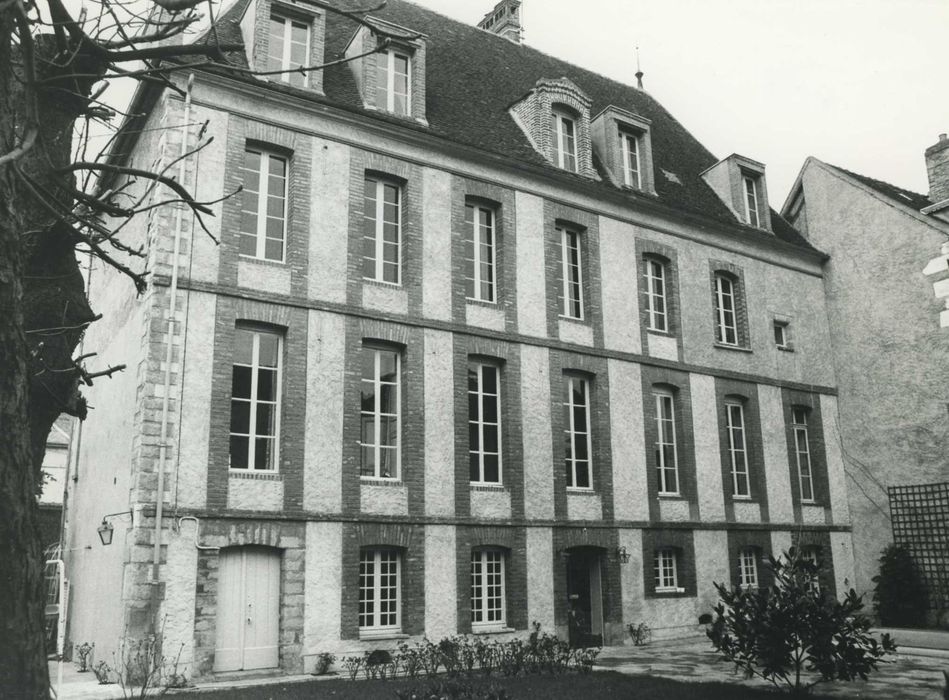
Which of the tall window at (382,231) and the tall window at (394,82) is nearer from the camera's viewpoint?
the tall window at (382,231)

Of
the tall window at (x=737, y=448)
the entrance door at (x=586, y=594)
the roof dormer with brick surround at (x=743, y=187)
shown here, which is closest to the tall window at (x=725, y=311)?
the tall window at (x=737, y=448)

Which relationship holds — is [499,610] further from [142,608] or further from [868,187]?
[868,187]

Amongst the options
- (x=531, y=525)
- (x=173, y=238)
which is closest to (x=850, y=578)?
(x=531, y=525)

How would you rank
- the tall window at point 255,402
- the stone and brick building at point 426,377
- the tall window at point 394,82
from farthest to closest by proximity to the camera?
the tall window at point 394,82, the tall window at point 255,402, the stone and brick building at point 426,377

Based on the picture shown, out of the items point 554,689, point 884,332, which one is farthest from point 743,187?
point 554,689

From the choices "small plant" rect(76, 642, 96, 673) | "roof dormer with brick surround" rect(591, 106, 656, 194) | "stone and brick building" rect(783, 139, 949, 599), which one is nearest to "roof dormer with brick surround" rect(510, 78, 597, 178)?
"roof dormer with brick surround" rect(591, 106, 656, 194)

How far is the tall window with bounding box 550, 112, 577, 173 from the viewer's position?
18172 millimetres

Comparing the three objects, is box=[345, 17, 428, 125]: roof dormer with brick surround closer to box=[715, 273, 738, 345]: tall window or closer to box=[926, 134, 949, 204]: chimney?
box=[715, 273, 738, 345]: tall window

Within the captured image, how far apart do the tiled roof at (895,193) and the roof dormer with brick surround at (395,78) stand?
11.5m

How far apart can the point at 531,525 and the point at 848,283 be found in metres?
11.2

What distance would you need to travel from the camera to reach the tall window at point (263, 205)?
45.7 feet

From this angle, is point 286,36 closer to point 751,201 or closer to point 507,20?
point 507,20

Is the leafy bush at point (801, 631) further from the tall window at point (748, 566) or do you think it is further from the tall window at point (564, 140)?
the tall window at point (564, 140)

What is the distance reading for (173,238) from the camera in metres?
12.9
